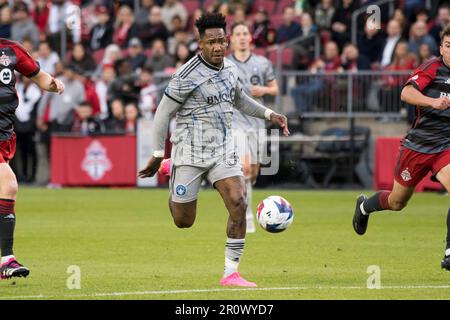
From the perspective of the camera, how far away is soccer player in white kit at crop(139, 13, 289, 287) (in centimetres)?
1050

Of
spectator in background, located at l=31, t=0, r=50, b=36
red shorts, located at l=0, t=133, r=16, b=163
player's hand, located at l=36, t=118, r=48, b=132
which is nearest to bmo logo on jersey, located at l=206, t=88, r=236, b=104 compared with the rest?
red shorts, located at l=0, t=133, r=16, b=163

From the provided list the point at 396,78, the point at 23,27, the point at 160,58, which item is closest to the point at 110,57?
the point at 160,58

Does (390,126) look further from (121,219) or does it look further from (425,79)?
(425,79)

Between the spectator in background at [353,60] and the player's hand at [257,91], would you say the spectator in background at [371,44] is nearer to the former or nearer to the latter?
the spectator in background at [353,60]

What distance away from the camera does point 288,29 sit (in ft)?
89.9

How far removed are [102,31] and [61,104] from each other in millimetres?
3794

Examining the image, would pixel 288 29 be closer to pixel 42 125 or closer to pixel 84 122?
pixel 84 122

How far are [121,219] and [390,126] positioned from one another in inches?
352

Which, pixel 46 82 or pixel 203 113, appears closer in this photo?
pixel 203 113

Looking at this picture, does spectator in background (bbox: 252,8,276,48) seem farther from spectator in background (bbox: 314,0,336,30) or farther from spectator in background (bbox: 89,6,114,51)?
spectator in background (bbox: 89,6,114,51)

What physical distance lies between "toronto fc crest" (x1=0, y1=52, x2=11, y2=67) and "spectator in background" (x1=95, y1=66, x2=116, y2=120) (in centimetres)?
1596

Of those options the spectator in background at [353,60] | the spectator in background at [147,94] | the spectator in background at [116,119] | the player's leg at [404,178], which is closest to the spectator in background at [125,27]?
the spectator in background at [147,94]
